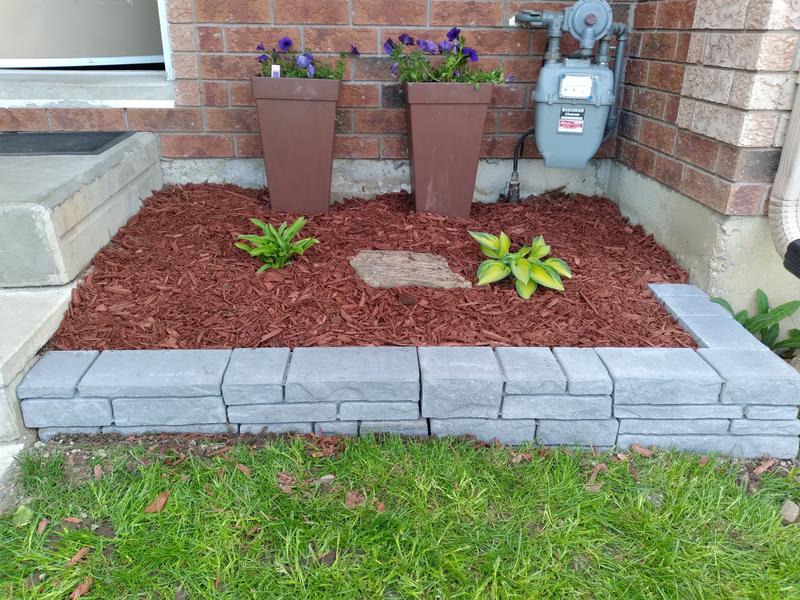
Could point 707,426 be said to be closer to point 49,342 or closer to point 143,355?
point 143,355

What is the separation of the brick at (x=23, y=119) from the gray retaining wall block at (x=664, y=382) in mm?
Answer: 3322

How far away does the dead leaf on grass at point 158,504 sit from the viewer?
1.83 meters

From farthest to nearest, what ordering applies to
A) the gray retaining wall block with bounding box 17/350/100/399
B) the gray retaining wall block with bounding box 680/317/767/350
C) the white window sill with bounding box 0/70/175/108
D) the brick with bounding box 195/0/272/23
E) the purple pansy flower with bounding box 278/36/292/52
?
the white window sill with bounding box 0/70/175/108
the brick with bounding box 195/0/272/23
the purple pansy flower with bounding box 278/36/292/52
the gray retaining wall block with bounding box 680/317/767/350
the gray retaining wall block with bounding box 17/350/100/399

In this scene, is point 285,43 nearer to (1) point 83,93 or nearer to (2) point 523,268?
(1) point 83,93

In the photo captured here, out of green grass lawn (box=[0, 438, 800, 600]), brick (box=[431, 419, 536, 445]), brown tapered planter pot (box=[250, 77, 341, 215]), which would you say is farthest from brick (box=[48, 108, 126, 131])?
brick (box=[431, 419, 536, 445])

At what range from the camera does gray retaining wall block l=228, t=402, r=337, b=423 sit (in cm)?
208

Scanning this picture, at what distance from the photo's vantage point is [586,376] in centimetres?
208

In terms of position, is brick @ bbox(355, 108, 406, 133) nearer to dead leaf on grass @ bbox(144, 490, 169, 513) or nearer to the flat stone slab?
the flat stone slab

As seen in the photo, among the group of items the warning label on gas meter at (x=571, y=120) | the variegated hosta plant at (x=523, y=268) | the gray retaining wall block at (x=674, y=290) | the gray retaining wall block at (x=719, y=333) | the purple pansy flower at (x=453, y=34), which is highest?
the purple pansy flower at (x=453, y=34)

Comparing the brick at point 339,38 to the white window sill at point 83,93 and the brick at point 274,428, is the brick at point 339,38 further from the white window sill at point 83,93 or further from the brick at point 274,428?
the brick at point 274,428

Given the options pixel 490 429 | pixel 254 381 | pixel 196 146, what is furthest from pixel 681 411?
pixel 196 146

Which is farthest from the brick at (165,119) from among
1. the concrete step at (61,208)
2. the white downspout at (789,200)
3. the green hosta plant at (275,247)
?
the white downspout at (789,200)

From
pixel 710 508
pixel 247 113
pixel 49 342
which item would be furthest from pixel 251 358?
pixel 247 113

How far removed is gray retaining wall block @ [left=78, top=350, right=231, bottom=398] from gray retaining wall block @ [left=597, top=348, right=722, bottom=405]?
1.33 meters
